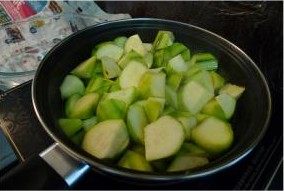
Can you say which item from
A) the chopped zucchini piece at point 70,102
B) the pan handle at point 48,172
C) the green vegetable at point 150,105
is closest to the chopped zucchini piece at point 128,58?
the green vegetable at point 150,105

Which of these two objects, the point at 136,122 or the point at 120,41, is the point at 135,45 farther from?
the point at 136,122

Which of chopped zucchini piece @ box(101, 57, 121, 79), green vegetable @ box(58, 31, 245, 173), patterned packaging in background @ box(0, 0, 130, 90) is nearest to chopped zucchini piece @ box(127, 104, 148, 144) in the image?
green vegetable @ box(58, 31, 245, 173)

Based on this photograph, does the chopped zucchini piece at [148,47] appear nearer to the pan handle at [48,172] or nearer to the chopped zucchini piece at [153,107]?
the chopped zucchini piece at [153,107]

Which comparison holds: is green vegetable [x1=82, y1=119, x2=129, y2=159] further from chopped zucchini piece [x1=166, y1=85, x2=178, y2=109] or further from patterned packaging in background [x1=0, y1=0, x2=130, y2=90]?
patterned packaging in background [x1=0, y1=0, x2=130, y2=90]

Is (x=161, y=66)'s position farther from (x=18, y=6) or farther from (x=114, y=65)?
(x=18, y=6)

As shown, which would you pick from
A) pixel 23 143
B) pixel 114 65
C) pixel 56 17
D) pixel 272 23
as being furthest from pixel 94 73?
A: pixel 272 23

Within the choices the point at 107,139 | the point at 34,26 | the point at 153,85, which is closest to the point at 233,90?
the point at 153,85
